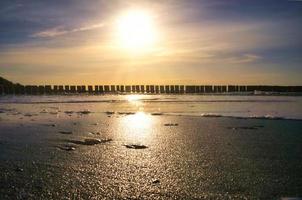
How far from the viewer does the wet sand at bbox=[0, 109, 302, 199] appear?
276cm

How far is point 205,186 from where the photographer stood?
288cm

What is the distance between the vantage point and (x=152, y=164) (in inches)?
145

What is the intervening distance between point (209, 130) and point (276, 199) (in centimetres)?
373

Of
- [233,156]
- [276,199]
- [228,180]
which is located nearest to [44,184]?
[228,180]

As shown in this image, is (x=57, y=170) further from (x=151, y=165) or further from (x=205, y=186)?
(x=205, y=186)

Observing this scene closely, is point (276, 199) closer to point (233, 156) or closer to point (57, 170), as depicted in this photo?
point (233, 156)

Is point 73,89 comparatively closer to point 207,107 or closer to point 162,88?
point 162,88

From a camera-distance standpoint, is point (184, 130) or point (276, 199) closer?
point (276, 199)

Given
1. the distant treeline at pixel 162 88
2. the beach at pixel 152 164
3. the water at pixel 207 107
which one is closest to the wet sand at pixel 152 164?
the beach at pixel 152 164

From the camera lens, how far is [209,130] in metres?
6.26

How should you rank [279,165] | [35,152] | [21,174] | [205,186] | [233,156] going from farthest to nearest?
[35,152]
[233,156]
[279,165]
[21,174]
[205,186]

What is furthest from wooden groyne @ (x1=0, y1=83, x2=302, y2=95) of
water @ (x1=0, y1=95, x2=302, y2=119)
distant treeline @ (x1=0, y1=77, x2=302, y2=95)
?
water @ (x1=0, y1=95, x2=302, y2=119)

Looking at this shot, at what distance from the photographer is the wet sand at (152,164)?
9.05 feet

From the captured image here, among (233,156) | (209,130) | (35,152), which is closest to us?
(233,156)
